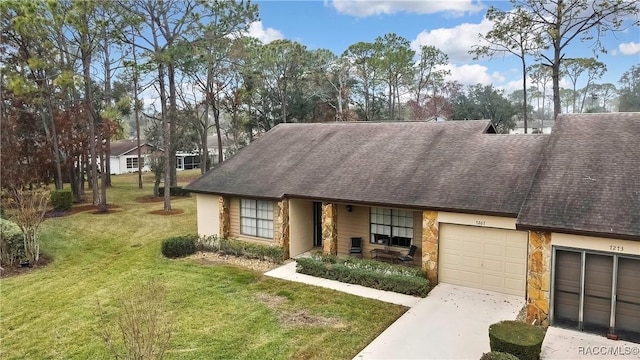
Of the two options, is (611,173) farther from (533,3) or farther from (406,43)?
(406,43)

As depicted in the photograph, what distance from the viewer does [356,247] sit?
14422 mm

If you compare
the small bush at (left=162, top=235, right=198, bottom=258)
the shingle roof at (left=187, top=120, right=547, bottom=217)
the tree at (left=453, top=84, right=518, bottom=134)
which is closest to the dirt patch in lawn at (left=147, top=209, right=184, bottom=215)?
the shingle roof at (left=187, top=120, right=547, bottom=217)

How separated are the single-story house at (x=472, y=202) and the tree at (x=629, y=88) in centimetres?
6920

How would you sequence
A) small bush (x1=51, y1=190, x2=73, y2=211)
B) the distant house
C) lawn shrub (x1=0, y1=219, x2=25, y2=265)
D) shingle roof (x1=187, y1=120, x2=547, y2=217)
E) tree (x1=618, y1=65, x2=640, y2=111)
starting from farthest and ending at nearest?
tree (x1=618, y1=65, x2=640, y2=111) < the distant house < small bush (x1=51, y1=190, x2=73, y2=211) < lawn shrub (x1=0, y1=219, x2=25, y2=265) < shingle roof (x1=187, y1=120, x2=547, y2=217)

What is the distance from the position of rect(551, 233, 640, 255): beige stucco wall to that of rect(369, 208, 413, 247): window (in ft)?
16.4

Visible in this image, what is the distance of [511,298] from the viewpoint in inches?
435

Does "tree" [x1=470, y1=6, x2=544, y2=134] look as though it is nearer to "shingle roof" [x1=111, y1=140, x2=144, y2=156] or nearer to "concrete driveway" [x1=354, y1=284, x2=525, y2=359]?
"concrete driveway" [x1=354, y1=284, x2=525, y2=359]

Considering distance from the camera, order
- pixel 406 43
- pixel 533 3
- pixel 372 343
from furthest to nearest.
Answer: pixel 406 43 → pixel 533 3 → pixel 372 343

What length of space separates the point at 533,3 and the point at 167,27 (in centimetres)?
2251

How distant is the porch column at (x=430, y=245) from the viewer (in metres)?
11.9

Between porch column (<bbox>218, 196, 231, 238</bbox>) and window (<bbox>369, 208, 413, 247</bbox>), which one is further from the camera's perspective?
porch column (<bbox>218, 196, 231, 238</bbox>)

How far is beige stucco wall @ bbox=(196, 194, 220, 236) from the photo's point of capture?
54.8ft

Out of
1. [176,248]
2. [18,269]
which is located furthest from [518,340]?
[18,269]

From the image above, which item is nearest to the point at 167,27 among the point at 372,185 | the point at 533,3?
the point at 372,185
